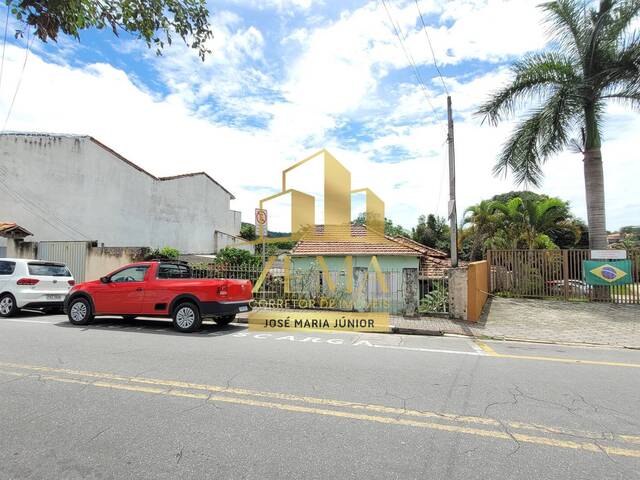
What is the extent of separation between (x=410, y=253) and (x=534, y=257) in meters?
5.08

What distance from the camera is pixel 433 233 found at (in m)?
40.2

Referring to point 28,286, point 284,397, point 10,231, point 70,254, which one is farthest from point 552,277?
point 10,231

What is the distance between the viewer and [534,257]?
47.6 feet

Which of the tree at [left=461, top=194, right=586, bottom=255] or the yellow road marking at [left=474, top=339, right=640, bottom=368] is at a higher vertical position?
the tree at [left=461, top=194, right=586, bottom=255]

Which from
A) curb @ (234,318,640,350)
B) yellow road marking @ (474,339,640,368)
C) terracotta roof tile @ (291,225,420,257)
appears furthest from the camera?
terracotta roof tile @ (291,225,420,257)

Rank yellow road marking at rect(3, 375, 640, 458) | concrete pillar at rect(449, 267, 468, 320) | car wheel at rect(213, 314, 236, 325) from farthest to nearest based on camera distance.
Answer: concrete pillar at rect(449, 267, 468, 320) → car wheel at rect(213, 314, 236, 325) → yellow road marking at rect(3, 375, 640, 458)

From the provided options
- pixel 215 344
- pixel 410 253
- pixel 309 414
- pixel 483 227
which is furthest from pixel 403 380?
pixel 483 227

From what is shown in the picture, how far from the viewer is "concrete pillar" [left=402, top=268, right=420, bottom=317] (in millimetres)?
11109

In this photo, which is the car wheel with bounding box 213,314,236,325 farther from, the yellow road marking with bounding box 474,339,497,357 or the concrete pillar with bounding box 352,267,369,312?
the yellow road marking with bounding box 474,339,497,357

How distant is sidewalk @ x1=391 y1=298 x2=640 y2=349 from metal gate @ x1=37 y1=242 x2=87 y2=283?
1373cm

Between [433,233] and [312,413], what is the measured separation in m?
38.0

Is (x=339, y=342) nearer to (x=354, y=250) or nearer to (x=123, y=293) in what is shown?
(x=123, y=293)

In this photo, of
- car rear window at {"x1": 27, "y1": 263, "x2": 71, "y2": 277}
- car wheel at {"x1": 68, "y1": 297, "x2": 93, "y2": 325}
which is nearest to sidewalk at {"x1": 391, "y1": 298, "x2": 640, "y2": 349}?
car wheel at {"x1": 68, "y1": 297, "x2": 93, "y2": 325}

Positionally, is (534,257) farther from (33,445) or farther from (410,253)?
(33,445)
